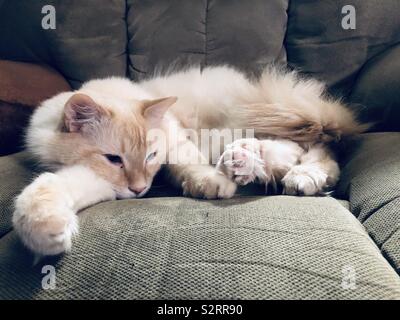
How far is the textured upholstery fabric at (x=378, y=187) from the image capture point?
965 millimetres

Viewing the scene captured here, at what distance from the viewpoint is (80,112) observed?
126cm

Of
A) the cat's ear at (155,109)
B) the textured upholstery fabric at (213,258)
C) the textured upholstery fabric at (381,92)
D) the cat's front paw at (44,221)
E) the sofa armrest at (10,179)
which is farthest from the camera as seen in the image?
the textured upholstery fabric at (381,92)

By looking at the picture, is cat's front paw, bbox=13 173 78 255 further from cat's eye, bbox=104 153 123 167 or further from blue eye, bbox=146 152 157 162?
blue eye, bbox=146 152 157 162

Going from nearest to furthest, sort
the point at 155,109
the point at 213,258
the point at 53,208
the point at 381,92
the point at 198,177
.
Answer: the point at 213,258 < the point at 53,208 < the point at 198,177 < the point at 155,109 < the point at 381,92

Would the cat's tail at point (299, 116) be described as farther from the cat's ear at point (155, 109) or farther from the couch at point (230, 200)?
the cat's ear at point (155, 109)

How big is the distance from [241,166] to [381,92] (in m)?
0.80

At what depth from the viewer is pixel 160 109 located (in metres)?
1.41

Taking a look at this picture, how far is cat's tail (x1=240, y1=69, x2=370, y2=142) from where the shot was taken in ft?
4.84

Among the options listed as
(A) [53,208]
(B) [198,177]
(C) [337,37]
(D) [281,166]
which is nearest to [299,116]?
(D) [281,166]

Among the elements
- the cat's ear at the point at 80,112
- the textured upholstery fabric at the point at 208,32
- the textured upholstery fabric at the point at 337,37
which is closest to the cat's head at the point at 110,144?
the cat's ear at the point at 80,112

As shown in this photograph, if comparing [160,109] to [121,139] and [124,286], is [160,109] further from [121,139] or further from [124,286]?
[124,286]

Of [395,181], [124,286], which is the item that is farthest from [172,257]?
[395,181]

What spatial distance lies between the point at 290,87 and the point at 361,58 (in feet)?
1.59

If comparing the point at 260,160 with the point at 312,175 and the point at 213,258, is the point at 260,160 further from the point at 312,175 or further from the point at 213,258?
the point at 213,258
